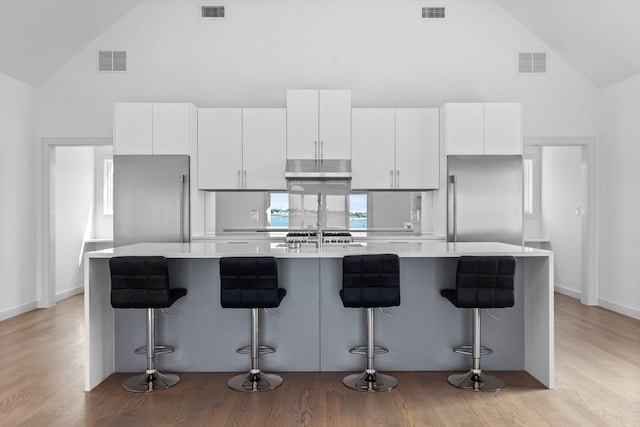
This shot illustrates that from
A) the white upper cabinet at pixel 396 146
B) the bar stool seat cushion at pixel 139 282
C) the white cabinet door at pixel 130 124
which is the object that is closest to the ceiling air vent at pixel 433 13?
the white upper cabinet at pixel 396 146

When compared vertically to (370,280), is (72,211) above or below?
above

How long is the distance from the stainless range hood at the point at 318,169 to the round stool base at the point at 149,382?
2573mm

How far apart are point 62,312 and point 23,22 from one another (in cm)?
328

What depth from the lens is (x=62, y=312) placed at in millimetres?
6145

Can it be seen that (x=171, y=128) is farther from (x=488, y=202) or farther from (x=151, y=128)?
(x=488, y=202)

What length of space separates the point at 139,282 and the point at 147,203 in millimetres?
2391

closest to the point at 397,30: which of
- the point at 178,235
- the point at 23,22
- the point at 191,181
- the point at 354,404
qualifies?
the point at 191,181

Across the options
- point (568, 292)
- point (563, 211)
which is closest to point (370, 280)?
point (568, 292)

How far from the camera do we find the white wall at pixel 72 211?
7.04 meters

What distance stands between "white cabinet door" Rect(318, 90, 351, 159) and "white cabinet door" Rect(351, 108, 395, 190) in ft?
0.37

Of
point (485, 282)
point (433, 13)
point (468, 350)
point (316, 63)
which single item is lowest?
point (468, 350)

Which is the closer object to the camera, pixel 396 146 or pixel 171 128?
pixel 171 128

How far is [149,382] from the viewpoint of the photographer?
3518 mm

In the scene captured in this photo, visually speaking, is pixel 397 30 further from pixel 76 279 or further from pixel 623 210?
pixel 76 279
